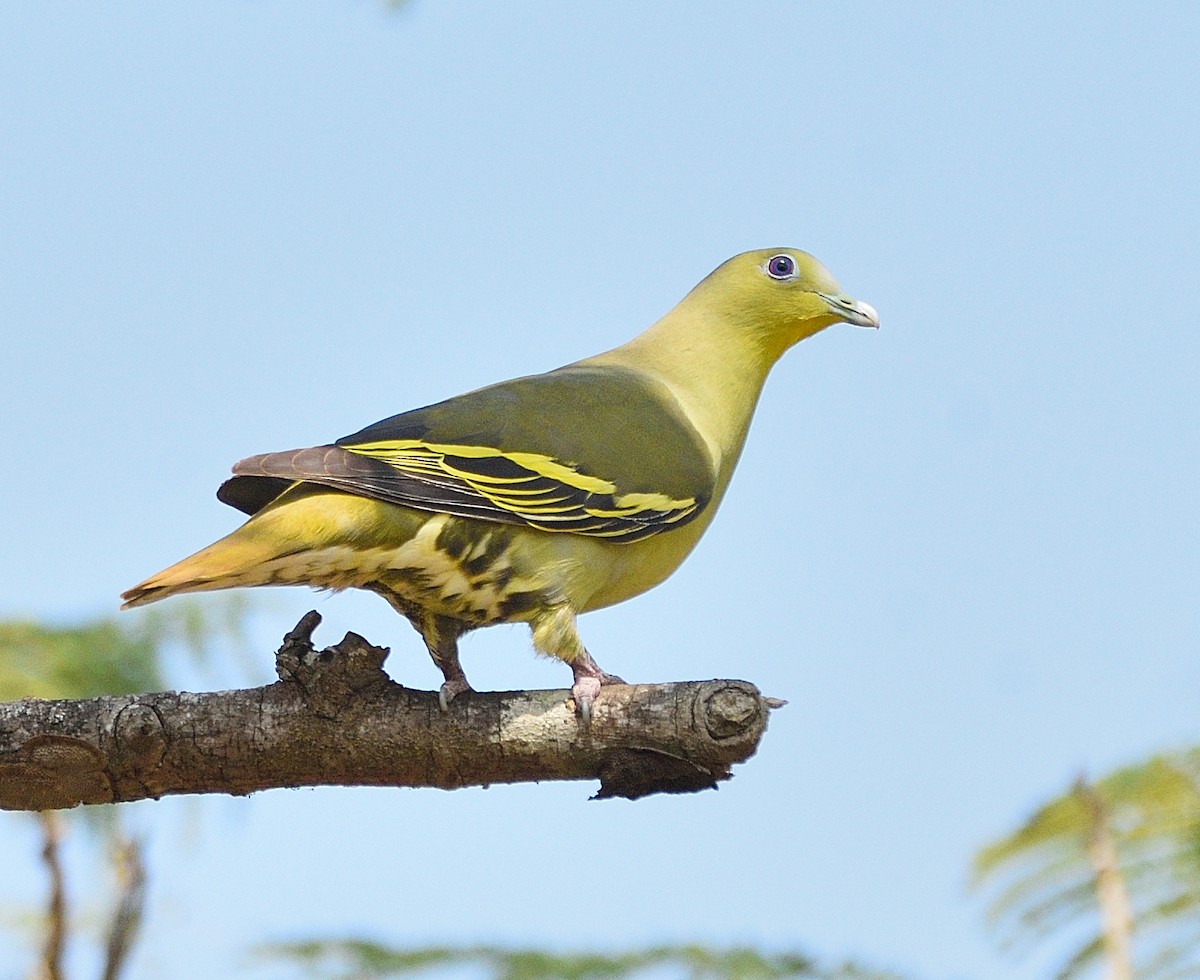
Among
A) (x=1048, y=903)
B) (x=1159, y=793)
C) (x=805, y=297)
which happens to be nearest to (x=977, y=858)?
(x=1048, y=903)

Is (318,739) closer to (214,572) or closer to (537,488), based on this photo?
(214,572)

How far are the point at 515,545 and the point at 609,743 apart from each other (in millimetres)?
1077

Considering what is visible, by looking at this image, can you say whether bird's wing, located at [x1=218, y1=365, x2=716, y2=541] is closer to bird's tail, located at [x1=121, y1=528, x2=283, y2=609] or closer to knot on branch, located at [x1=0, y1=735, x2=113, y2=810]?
bird's tail, located at [x1=121, y1=528, x2=283, y2=609]

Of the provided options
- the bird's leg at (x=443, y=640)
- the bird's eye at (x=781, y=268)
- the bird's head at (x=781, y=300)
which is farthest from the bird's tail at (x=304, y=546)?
the bird's eye at (x=781, y=268)

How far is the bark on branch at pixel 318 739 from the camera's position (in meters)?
4.48

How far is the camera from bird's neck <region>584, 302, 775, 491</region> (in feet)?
21.3

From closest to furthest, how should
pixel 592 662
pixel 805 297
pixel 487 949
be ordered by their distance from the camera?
pixel 592 662
pixel 487 949
pixel 805 297

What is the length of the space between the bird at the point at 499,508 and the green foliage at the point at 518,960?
1616mm

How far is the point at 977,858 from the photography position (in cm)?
664

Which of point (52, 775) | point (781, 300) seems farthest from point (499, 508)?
point (781, 300)

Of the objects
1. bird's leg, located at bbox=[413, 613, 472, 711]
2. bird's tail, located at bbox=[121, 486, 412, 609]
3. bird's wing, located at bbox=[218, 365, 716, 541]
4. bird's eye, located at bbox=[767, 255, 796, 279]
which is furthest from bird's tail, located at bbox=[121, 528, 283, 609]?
bird's eye, located at bbox=[767, 255, 796, 279]

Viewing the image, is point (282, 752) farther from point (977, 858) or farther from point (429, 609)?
point (977, 858)

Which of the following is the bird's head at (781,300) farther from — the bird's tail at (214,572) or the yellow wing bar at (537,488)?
the bird's tail at (214,572)

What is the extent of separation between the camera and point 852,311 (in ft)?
22.9
